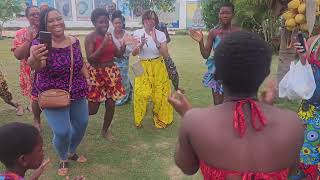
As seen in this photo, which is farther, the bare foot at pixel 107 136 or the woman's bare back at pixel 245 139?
the bare foot at pixel 107 136

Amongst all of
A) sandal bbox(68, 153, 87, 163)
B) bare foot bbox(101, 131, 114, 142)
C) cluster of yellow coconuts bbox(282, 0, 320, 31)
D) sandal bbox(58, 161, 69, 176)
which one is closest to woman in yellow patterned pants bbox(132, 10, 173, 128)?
bare foot bbox(101, 131, 114, 142)

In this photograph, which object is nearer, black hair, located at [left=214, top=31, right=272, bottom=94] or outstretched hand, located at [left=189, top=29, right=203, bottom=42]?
black hair, located at [left=214, top=31, right=272, bottom=94]

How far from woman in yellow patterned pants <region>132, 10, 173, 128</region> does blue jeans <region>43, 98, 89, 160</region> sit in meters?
1.35

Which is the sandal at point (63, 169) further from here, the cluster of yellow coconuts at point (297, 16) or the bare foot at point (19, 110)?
the cluster of yellow coconuts at point (297, 16)

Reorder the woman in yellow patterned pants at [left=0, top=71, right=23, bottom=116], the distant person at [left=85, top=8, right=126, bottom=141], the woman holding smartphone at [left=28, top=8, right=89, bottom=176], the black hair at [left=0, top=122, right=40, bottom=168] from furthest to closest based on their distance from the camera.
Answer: the woman in yellow patterned pants at [left=0, top=71, right=23, bottom=116] < the distant person at [left=85, top=8, right=126, bottom=141] < the woman holding smartphone at [left=28, top=8, right=89, bottom=176] < the black hair at [left=0, top=122, right=40, bottom=168]

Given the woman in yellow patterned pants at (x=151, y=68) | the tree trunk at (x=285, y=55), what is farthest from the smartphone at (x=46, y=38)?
the tree trunk at (x=285, y=55)

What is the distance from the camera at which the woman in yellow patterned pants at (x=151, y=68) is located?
17.3 feet

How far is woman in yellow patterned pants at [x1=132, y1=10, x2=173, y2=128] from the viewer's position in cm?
529

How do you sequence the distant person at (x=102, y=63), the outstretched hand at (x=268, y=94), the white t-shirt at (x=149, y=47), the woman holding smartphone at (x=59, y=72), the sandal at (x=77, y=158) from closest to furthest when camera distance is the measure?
the outstretched hand at (x=268, y=94)
the woman holding smartphone at (x=59, y=72)
the sandal at (x=77, y=158)
the distant person at (x=102, y=63)
the white t-shirt at (x=149, y=47)

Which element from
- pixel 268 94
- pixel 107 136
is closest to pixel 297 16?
pixel 268 94

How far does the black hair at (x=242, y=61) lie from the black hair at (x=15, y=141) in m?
1.14

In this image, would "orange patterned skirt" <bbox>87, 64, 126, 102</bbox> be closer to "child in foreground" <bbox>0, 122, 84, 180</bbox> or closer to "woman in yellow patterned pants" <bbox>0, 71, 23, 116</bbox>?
"woman in yellow patterned pants" <bbox>0, 71, 23, 116</bbox>

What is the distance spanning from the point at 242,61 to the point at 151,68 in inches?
149

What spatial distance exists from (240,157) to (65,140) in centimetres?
255
